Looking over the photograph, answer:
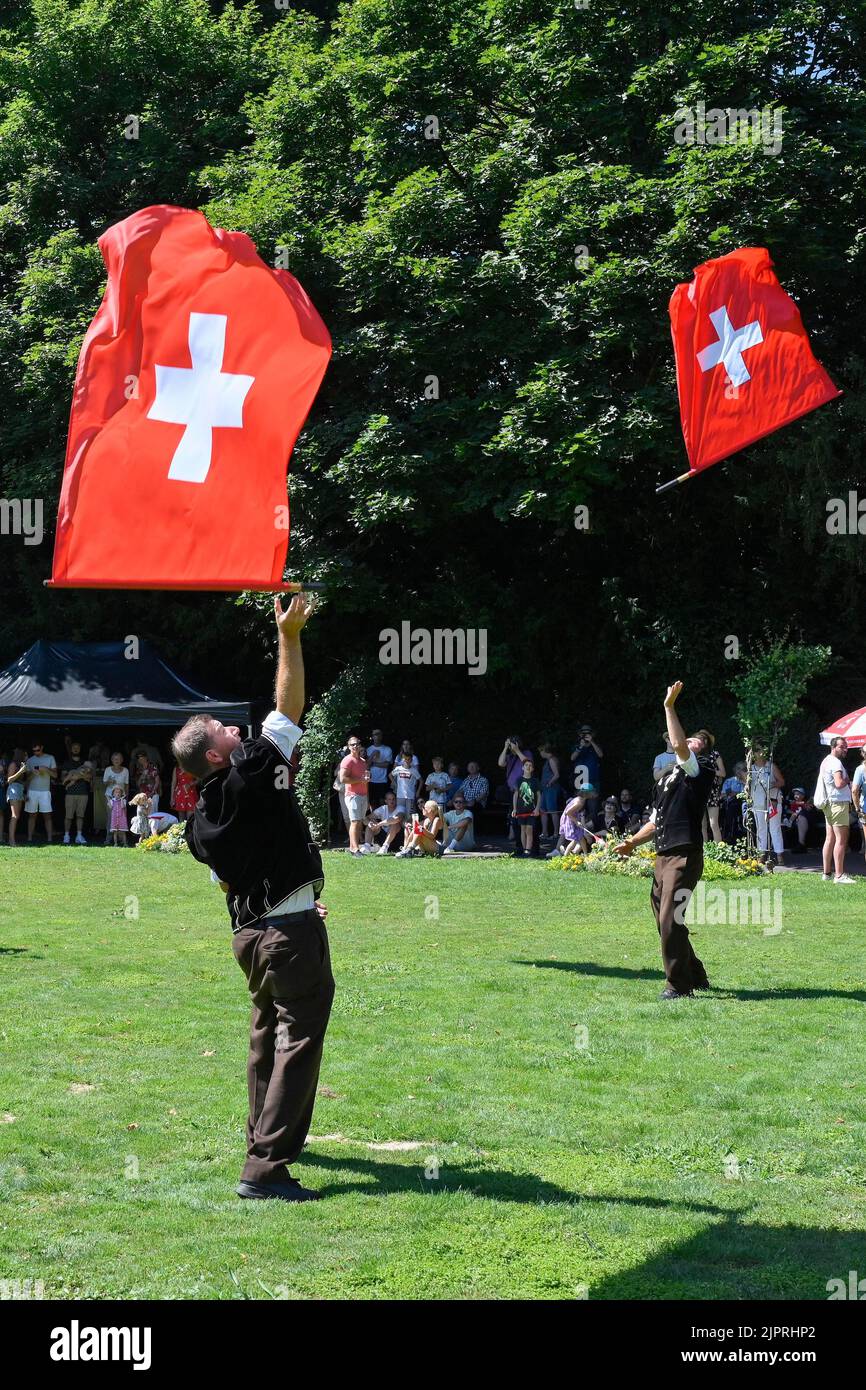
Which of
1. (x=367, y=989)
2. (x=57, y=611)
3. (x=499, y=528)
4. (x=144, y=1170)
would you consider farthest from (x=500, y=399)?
(x=144, y=1170)

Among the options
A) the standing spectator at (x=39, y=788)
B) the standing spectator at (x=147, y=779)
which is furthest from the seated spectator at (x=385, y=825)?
the standing spectator at (x=39, y=788)

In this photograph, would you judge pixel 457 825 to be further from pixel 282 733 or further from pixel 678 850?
pixel 282 733

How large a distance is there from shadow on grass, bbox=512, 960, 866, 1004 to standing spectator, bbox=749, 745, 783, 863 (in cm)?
1013

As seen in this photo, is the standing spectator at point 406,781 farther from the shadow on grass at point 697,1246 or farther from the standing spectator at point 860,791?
the shadow on grass at point 697,1246

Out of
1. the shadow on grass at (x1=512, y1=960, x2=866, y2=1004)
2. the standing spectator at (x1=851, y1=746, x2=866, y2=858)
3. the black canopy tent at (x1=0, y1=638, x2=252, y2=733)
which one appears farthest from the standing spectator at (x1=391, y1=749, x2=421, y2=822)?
the shadow on grass at (x1=512, y1=960, x2=866, y2=1004)

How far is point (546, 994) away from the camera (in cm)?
1165

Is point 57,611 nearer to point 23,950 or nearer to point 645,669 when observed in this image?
point 645,669

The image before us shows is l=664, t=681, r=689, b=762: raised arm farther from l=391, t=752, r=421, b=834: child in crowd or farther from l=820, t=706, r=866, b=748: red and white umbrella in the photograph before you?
l=391, t=752, r=421, b=834: child in crowd

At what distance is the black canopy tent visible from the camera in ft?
93.5

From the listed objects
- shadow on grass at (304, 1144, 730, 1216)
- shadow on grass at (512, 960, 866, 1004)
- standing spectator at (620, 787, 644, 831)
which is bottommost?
shadow on grass at (304, 1144, 730, 1216)

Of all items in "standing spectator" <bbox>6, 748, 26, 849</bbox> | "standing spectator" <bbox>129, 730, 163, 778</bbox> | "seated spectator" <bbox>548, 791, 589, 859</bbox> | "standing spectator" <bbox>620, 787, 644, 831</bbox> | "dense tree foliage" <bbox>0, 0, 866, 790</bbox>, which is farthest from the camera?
"standing spectator" <bbox>129, 730, 163, 778</bbox>

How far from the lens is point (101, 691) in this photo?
2917cm

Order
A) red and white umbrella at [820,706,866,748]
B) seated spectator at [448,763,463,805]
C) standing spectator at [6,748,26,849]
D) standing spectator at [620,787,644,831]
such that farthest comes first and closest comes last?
standing spectator at [6,748,26,849] < seated spectator at [448,763,463,805] < standing spectator at [620,787,644,831] < red and white umbrella at [820,706,866,748]

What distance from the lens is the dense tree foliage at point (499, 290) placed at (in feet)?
82.4
